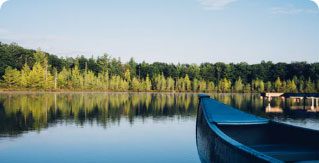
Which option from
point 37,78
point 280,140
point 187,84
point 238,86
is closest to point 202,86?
point 187,84

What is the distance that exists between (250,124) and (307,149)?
3957mm

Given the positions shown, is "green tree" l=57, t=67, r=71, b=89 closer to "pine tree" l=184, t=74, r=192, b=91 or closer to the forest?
the forest

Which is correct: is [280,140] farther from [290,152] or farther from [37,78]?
[37,78]

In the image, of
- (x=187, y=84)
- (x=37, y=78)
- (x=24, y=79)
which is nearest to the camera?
(x=24, y=79)

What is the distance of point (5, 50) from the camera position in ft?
317

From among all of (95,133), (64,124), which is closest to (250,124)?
(95,133)

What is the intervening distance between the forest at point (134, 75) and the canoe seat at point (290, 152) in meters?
75.8

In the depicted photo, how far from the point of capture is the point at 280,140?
50.5 feet

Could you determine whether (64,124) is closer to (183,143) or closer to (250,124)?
(183,143)

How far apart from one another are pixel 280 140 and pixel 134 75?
98097 mm

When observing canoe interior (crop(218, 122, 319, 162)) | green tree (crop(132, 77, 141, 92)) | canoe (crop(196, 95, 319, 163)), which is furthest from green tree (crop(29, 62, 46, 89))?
canoe interior (crop(218, 122, 319, 162))

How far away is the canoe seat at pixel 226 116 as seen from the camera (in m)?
17.4

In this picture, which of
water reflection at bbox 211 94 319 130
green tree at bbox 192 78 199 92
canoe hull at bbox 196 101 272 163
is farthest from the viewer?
green tree at bbox 192 78 199 92

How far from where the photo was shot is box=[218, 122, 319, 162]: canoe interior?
1273cm
